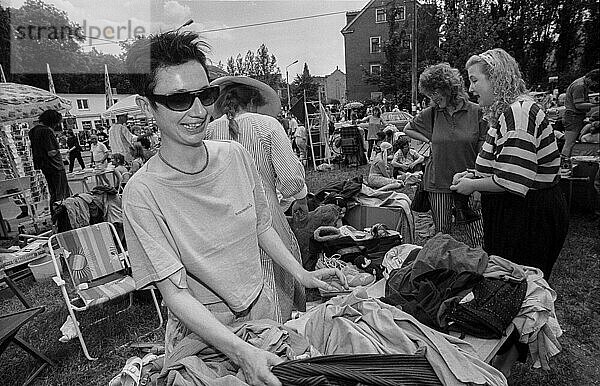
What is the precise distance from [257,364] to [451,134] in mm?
3393

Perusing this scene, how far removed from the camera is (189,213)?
4.82 feet

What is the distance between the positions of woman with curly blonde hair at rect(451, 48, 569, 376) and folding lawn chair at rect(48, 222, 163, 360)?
315 cm

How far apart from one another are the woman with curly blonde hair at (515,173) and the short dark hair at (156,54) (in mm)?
2014

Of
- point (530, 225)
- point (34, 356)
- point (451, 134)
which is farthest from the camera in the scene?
point (451, 134)

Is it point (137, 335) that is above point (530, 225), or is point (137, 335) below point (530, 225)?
below

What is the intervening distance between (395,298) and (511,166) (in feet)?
3.52

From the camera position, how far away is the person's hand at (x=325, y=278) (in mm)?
1787

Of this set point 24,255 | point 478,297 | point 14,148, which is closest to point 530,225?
point 478,297

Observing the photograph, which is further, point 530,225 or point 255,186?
point 530,225

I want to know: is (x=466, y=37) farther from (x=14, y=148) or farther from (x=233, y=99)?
(x=233, y=99)

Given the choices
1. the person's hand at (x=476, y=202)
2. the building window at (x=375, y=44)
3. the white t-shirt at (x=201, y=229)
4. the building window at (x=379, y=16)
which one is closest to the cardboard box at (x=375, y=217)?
the person's hand at (x=476, y=202)

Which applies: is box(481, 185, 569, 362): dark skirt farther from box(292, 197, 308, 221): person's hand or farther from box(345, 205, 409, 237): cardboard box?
box(345, 205, 409, 237): cardboard box

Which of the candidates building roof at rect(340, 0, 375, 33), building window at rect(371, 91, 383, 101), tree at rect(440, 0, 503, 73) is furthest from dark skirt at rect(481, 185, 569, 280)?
building roof at rect(340, 0, 375, 33)

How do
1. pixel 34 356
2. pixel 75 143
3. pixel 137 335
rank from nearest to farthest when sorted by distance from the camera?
pixel 34 356 → pixel 137 335 → pixel 75 143
